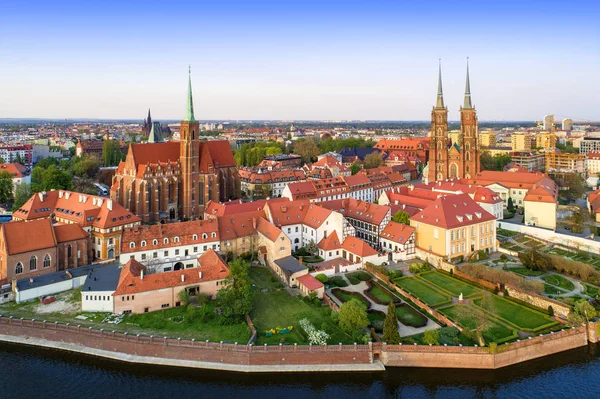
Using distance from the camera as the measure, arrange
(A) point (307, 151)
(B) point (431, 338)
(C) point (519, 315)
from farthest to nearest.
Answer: (A) point (307, 151) < (C) point (519, 315) < (B) point (431, 338)

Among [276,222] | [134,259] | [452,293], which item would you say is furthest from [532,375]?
[134,259]

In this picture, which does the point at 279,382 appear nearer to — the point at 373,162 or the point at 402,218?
the point at 402,218

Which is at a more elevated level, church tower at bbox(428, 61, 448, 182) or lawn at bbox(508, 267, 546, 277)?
church tower at bbox(428, 61, 448, 182)

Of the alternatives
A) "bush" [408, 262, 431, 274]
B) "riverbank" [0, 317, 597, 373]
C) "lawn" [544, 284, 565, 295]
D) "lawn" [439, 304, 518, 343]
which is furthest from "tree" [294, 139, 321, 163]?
"riverbank" [0, 317, 597, 373]

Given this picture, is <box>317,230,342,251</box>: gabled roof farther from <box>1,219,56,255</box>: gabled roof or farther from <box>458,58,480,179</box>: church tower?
<box>458,58,480,179</box>: church tower

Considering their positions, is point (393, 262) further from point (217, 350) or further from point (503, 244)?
point (217, 350)

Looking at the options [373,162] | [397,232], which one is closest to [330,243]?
[397,232]

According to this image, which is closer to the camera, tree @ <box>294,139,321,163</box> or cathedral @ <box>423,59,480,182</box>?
cathedral @ <box>423,59,480,182</box>

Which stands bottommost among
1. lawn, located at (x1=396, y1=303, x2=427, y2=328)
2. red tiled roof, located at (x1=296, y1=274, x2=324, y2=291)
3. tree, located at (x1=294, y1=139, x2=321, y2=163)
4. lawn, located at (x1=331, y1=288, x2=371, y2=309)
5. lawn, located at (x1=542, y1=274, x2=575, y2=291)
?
lawn, located at (x1=396, y1=303, x2=427, y2=328)
